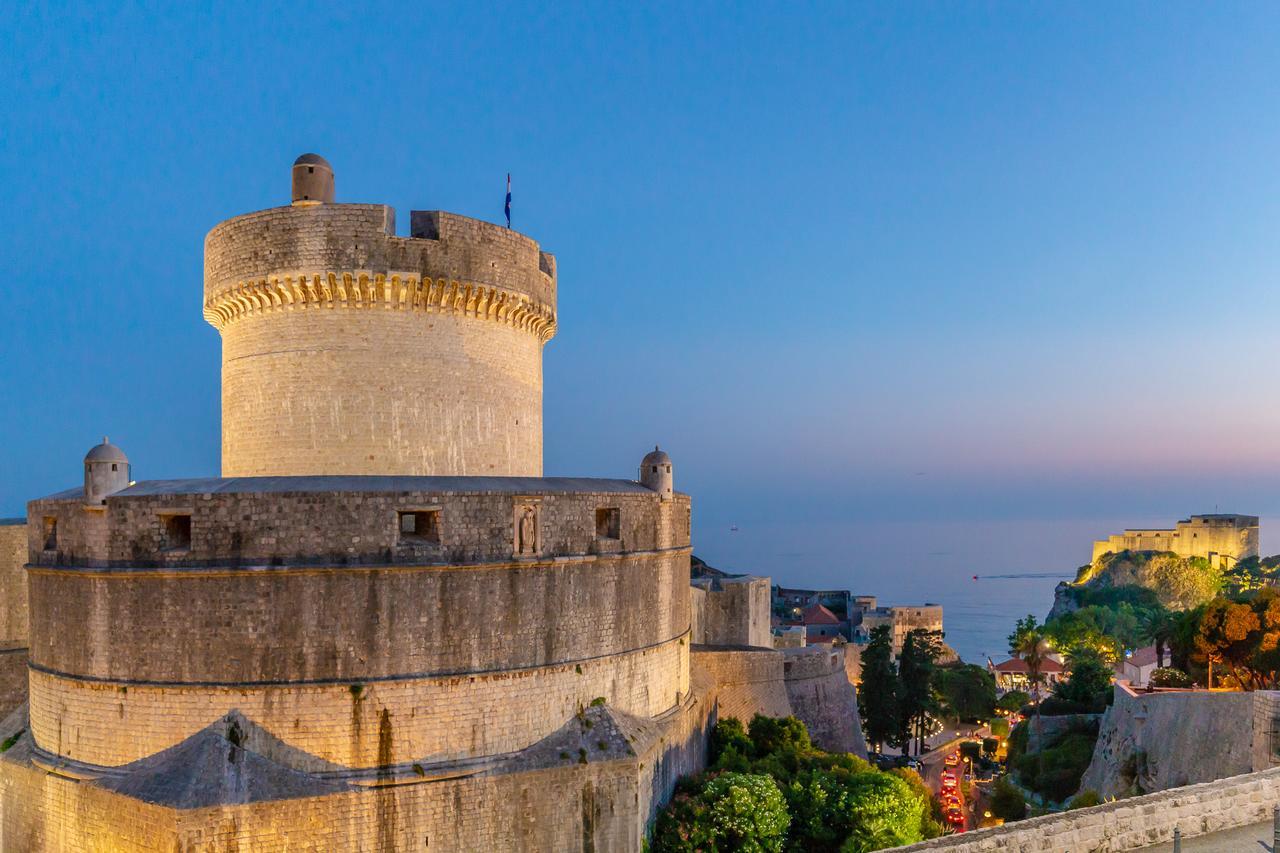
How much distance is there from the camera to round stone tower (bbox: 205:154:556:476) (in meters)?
15.8

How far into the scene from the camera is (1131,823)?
10.9m

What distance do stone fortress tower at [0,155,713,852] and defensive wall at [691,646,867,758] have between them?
6444 mm

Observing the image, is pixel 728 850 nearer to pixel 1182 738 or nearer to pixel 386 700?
pixel 386 700

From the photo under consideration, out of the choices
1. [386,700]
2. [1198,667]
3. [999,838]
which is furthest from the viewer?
[1198,667]

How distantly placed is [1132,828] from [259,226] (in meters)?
17.2

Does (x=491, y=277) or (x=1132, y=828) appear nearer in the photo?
(x=1132, y=828)

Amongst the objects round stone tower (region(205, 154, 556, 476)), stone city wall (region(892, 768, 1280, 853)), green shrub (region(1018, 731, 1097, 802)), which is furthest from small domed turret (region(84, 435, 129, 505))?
green shrub (region(1018, 731, 1097, 802))

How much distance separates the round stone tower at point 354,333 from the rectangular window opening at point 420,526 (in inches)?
72.9

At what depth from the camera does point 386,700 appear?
13.2 metres

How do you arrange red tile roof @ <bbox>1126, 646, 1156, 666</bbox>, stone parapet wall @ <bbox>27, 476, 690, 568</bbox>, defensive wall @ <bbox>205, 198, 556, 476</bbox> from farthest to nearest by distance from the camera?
red tile roof @ <bbox>1126, 646, 1156, 666</bbox>
defensive wall @ <bbox>205, 198, 556, 476</bbox>
stone parapet wall @ <bbox>27, 476, 690, 568</bbox>

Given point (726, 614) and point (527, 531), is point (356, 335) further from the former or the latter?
point (726, 614)

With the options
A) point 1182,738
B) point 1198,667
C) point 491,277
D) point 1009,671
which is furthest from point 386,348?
point 1009,671

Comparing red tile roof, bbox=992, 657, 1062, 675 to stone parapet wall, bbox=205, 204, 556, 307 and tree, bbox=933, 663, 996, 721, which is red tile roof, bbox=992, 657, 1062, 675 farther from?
stone parapet wall, bbox=205, 204, 556, 307

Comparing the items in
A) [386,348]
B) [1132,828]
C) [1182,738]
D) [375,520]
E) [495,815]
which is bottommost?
[1182,738]
